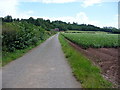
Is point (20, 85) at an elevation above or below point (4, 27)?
below

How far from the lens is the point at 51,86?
23.1ft

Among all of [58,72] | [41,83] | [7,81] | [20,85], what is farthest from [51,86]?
[58,72]

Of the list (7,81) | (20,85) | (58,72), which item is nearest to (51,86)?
(20,85)

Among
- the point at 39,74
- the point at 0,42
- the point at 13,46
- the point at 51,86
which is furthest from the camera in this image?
the point at 13,46

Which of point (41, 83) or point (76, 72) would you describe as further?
point (76, 72)

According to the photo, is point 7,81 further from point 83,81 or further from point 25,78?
point 83,81

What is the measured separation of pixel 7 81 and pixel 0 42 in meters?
6.86

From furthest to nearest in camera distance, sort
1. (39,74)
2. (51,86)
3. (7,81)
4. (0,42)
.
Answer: (0,42) → (39,74) → (7,81) → (51,86)

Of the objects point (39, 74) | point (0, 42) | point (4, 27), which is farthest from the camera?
point (4, 27)

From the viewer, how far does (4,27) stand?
15.1 metres

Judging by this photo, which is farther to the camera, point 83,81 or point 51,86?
point 83,81

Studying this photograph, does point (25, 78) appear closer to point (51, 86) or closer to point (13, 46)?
point (51, 86)

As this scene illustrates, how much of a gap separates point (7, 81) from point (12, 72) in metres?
1.56

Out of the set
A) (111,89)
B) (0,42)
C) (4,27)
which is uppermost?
(4,27)
